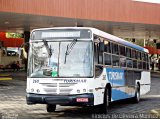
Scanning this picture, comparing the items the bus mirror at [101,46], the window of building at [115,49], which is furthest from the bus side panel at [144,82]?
the bus mirror at [101,46]

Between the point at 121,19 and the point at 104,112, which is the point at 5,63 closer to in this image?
the point at 121,19

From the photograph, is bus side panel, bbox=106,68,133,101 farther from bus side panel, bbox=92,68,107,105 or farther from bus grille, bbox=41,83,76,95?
bus grille, bbox=41,83,76,95

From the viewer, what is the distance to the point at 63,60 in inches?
467

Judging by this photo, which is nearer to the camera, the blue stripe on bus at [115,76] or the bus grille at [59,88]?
the bus grille at [59,88]

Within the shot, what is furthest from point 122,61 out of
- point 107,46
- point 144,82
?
point 144,82

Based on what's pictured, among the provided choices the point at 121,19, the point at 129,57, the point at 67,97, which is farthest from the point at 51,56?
the point at 121,19

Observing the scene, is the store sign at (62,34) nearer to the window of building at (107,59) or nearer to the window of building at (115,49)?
the window of building at (107,59)

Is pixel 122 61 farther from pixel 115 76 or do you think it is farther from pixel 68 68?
pixel 68 68

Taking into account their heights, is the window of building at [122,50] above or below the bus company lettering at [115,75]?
above

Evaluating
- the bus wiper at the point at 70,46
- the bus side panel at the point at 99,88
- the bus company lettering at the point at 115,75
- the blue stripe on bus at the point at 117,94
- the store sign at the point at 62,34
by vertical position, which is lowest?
the blue stripe on bus at the point at 117,94

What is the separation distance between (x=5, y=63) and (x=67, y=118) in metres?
41.8

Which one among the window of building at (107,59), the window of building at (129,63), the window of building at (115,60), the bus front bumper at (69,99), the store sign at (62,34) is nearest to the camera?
the bus front bumper at (69,99)

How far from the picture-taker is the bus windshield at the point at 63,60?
11781mm

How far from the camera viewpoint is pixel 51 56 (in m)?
12.0
